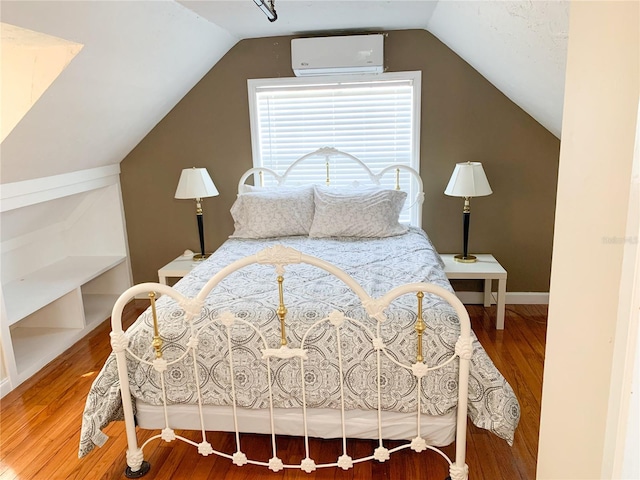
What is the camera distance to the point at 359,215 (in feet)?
11.2

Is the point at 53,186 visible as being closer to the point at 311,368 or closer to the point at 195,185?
the point at 195,185

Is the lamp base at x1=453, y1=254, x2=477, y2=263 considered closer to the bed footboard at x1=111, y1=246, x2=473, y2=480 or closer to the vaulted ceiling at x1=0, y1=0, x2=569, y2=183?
the vaulted ceiling at x1=0, y1=0, x2=569, y2=183

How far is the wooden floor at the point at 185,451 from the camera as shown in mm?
2111

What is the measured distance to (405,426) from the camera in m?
1.97

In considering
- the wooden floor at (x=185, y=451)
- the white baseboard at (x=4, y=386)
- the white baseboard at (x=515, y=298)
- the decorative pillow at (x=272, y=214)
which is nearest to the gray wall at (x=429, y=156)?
the white baseboard at (x=515, y=298)

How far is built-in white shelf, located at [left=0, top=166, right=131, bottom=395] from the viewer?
3.02m

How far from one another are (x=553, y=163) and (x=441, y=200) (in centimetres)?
84

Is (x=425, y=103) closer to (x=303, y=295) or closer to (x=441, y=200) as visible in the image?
(x=441, y=200)

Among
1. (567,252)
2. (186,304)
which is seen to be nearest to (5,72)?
(186,304)

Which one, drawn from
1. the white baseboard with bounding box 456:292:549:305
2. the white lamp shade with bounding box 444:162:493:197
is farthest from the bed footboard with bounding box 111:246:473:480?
the white baseboard with bounding box 456:292:549:305

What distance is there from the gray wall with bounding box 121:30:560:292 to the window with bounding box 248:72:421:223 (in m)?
0.09

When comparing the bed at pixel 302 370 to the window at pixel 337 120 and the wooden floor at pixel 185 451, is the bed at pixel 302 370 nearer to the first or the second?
the wooden floor at pixel 185 451

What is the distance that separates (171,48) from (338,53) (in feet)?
3.78

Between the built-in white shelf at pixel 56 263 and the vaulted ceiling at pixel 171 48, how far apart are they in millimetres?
156
